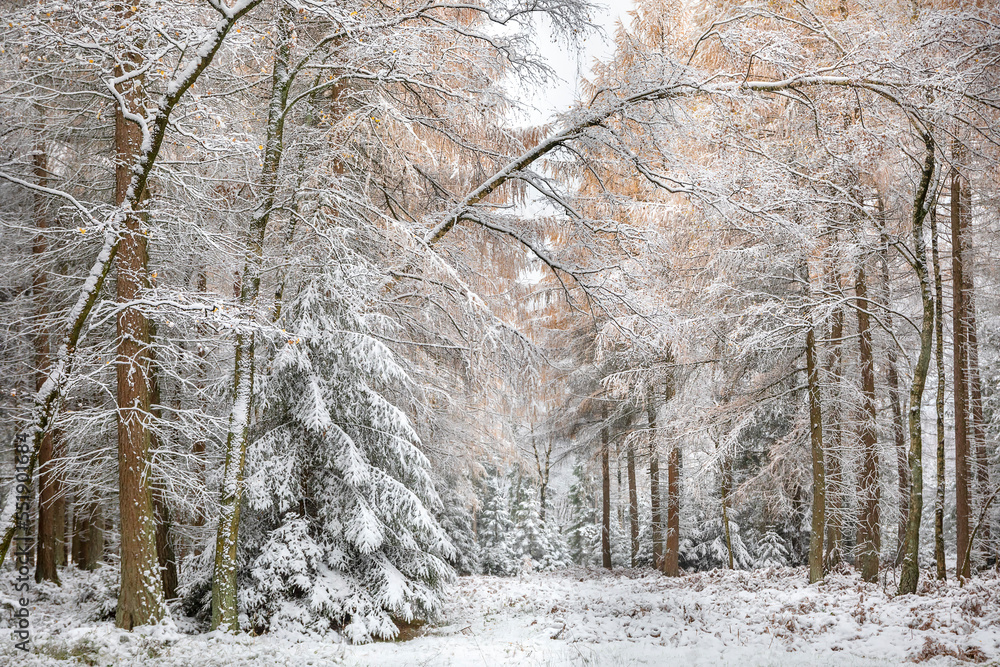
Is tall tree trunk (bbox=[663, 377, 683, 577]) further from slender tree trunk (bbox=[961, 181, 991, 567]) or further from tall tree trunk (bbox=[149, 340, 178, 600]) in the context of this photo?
tall tree trunk (bbox=[149, 340, 178, 600])

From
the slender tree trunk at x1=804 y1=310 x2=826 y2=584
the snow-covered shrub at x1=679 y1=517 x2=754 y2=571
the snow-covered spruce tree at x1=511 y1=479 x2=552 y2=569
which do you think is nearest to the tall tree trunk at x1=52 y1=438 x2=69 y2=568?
the slender tree trunk at x1=804 y1=310 x2=826 y2=584

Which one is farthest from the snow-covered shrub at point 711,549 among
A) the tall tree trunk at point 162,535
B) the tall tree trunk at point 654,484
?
the tall tree trunk at point 162,535

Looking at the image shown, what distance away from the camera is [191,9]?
498cm

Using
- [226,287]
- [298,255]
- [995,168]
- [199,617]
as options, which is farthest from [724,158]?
[199,617]

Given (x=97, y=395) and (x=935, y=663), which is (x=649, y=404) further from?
(x=97, y=395)

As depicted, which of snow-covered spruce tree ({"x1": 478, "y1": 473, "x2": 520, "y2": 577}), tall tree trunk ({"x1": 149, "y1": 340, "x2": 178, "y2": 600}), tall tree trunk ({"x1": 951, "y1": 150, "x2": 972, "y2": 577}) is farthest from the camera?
snow-covered spruce tree ({"x1": 478, "y1": 473, "x2": 520, "y2": 577})

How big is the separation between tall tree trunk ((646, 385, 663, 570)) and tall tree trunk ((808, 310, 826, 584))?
12.0 ft

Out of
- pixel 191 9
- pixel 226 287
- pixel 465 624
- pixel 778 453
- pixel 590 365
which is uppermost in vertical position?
pixel 191 9

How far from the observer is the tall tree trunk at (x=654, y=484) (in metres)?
14.3

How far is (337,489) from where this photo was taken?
8.12 meters

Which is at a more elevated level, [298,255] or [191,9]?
[191,9]

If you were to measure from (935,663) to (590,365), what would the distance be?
11.3 m

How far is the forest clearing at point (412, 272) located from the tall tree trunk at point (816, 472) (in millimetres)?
63

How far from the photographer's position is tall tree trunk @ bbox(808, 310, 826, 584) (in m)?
10.5
